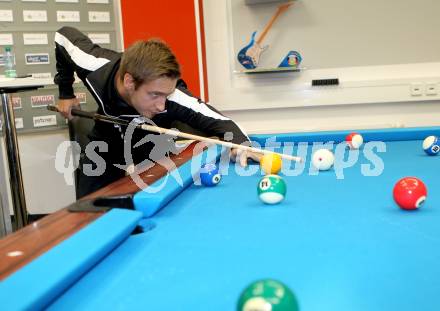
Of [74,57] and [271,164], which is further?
[74,57]

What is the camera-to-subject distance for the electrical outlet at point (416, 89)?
351 cm

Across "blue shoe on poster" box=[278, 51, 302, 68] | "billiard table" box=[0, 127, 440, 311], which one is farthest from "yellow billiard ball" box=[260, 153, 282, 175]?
"blue shoe on poster" box=[278, 51, 302, 68]

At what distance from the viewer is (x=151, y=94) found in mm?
2025

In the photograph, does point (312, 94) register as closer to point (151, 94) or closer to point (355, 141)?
point (355, 141)

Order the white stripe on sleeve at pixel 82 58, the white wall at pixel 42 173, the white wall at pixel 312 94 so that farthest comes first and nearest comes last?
the white wall at pixel 312 94
the white wall at pixel 42 173
the white stripe on sleeve at pixel 82 58

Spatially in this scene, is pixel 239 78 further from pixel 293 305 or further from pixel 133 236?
pixel 293 305

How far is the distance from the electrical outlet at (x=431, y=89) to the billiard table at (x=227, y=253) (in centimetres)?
231

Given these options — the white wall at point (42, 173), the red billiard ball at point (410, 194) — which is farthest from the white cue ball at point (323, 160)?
the white wall at point (42, 173)

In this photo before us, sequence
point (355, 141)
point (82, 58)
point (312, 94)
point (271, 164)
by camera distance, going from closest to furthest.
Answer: point (271, 164), point (355, 141), point (82, 58), point (312, 94)

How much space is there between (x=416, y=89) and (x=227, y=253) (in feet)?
10.1

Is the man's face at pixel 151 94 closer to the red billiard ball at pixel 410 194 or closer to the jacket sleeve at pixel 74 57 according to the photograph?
the jacket sleeve at pixel 74 57

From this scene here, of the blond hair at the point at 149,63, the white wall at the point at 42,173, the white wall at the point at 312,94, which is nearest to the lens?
the blond hair at the point at 149,63

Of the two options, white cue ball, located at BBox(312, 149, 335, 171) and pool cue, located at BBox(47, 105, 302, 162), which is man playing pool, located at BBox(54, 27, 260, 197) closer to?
pool cue, located at BBox(47, 105, 302, 162)

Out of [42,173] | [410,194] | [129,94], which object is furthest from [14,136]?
[410,194]
